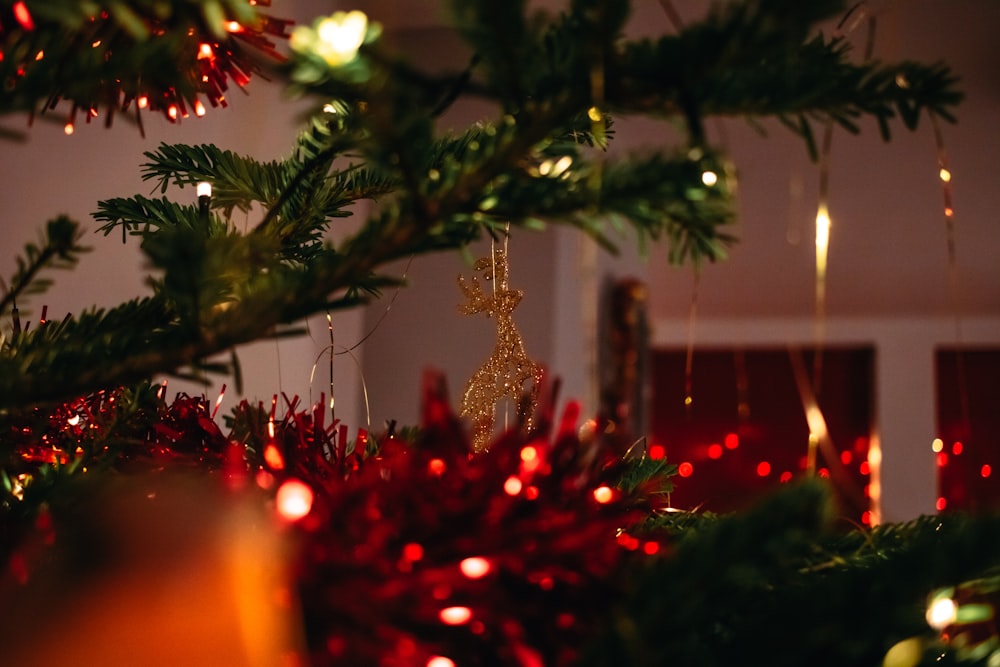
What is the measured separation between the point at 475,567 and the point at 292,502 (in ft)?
0.18

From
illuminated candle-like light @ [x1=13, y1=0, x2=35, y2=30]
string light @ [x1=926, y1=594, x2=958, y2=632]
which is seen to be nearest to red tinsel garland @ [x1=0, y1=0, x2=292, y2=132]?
illuminated candle-like light @ [x1=13, y1=0, x2=35, y2=30]

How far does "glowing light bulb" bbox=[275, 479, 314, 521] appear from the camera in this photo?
9.6 inches

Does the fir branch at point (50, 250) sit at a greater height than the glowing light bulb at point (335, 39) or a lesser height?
lesser

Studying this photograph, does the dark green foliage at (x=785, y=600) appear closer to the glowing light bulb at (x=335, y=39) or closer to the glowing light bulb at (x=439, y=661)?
the glowing light bulb at (x=439, y=661)

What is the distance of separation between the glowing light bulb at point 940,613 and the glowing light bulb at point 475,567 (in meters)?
0.13

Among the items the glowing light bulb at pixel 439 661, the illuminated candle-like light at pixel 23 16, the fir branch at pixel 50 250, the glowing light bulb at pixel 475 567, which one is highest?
the illuminated candle-like light at pixel 23 16

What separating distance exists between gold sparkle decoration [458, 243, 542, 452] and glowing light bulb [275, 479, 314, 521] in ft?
1.02

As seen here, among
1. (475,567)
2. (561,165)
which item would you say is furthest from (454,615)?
(561,165)

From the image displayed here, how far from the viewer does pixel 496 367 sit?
1.97 ft

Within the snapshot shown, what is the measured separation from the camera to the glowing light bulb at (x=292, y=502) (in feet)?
0.80

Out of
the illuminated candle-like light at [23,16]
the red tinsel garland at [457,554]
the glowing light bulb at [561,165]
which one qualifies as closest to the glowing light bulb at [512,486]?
the red tinsel garland at [457,554]

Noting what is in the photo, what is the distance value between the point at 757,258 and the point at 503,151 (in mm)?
3574

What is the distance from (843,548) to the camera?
34cm

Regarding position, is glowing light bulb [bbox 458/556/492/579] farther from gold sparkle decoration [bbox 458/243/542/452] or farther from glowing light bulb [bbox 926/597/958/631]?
gold sparkle decoration [bbox 458/243/542/452]
